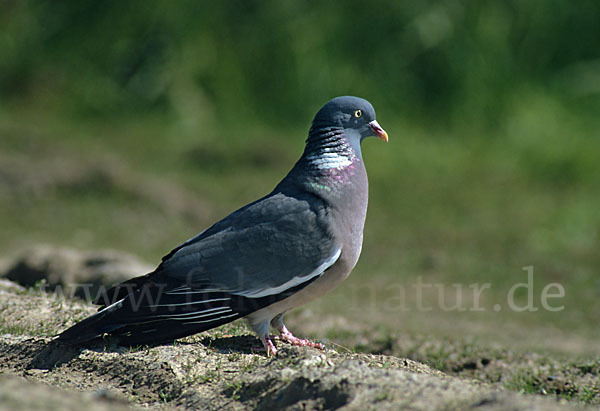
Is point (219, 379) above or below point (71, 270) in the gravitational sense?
below

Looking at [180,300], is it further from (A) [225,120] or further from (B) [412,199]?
(A) [225,120]

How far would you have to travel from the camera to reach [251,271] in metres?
4.54

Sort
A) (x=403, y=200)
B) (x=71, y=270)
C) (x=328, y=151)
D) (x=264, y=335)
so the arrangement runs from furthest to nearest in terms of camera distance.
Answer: (x=403, y=200)
(x=71, y=270)
(x=328, y=151)
(x=264, y=335)

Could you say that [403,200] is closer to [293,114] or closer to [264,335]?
[293,114]

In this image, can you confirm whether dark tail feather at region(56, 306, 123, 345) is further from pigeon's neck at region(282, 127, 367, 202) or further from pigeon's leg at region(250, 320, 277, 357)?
pigeon's neck at region(282, 127, 367, 202)

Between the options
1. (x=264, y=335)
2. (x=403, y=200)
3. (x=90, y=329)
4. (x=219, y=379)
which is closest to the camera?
(x=219, y=379)

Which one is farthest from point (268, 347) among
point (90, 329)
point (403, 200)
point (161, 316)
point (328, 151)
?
point (403, 200)

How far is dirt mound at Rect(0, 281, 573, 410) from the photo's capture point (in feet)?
11.4

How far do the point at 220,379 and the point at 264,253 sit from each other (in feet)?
2.38

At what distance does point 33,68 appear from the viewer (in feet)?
46.1

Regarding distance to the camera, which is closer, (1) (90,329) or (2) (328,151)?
(1) (90,329)

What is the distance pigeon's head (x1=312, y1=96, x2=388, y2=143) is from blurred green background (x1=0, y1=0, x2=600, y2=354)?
17.7ft

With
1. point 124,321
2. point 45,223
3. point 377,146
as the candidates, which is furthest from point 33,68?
point 124,321

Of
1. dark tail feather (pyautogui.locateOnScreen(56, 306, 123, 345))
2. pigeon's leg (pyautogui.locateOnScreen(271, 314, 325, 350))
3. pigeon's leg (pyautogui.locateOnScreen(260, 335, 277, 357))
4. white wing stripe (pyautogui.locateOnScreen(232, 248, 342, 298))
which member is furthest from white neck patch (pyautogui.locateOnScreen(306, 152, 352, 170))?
dark tail feather (pyautogui.locateOnScreen(56, 306, 123, 345))
